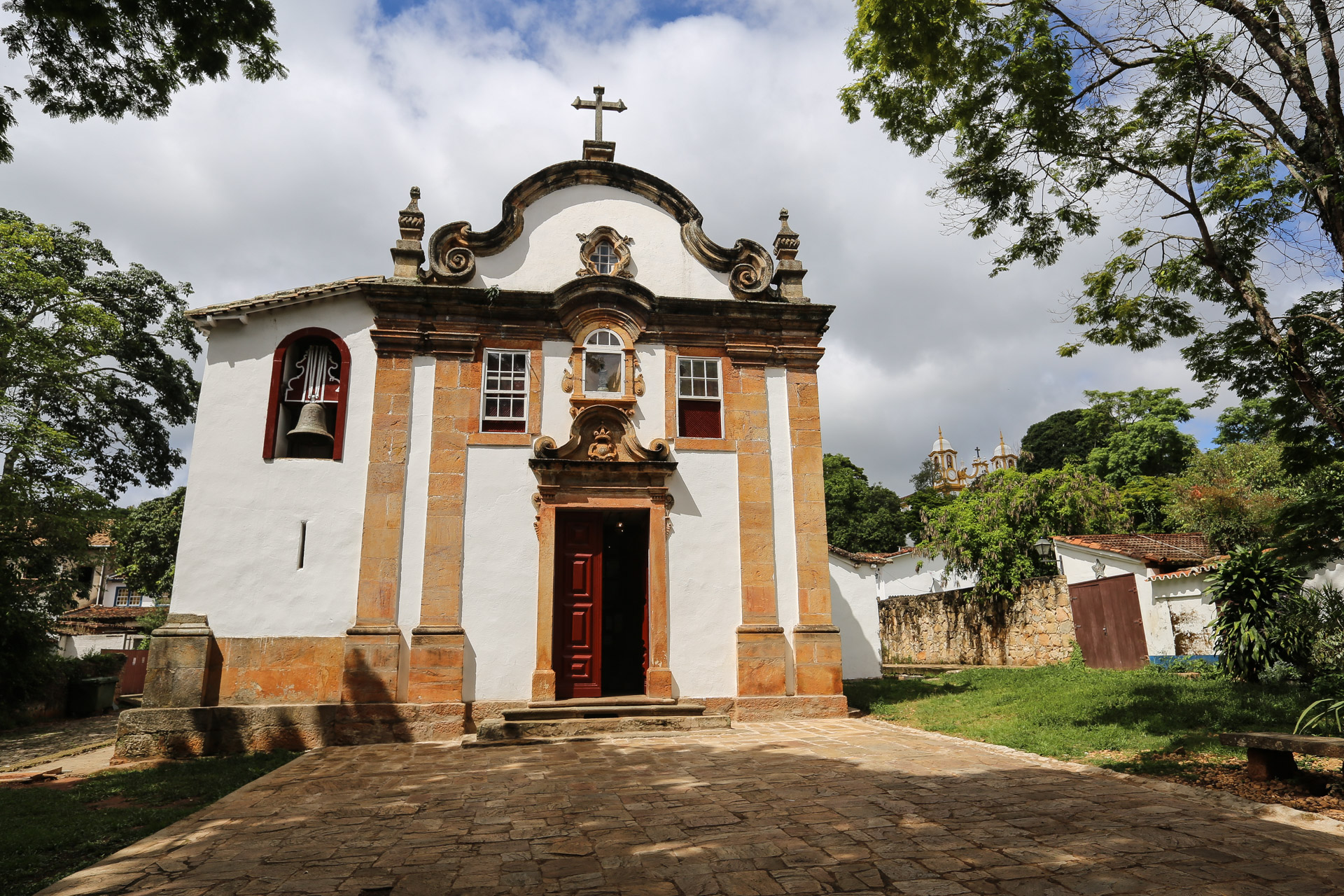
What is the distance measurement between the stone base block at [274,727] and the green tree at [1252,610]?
1072cm

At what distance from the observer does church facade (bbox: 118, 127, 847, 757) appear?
32.8 ft

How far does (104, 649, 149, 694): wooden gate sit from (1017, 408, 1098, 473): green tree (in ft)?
138

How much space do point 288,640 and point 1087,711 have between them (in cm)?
999

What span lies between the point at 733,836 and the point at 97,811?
5396mm

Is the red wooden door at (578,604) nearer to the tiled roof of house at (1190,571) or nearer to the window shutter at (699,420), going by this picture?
the window shutter at (699,420)

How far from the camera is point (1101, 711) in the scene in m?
8.94

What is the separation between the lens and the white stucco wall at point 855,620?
17.8 m

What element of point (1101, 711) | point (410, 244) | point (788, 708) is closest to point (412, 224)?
point (410, 244)

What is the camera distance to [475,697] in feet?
33.4

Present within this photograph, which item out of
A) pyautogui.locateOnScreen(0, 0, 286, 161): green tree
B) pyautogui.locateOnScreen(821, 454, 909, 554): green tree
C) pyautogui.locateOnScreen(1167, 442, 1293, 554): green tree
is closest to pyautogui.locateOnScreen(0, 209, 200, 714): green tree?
pyautogui.locateOnScreen(0, 0, 286, 161): green tree

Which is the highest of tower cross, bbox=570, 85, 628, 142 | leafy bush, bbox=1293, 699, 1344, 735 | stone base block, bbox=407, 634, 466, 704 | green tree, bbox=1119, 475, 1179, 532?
tower cross, bbox=570, 85, 628, 142

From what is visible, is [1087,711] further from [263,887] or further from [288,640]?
[288,640]

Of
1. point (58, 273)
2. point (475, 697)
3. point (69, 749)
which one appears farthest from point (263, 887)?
point (58, 273)

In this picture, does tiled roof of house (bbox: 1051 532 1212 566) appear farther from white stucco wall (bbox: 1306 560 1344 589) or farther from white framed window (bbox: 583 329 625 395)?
white framed window (bbox: 583 329 625 395)
